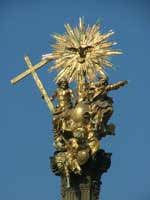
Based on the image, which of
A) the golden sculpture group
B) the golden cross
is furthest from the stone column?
the golden cross

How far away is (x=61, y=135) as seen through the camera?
68.1 meters

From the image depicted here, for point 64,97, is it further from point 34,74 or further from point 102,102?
point 34,74

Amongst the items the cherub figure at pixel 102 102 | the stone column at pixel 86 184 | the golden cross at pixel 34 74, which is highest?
the golden cross at pixel 34 74

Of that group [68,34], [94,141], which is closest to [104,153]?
[94,141]

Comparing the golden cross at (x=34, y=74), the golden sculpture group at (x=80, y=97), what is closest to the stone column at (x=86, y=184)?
the golden sculpture group at (x=80, y=97)

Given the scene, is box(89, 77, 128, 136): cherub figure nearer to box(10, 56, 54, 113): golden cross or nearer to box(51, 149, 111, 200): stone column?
box(51, 149, 111, 200): stone column

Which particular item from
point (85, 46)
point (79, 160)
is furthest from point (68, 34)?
point (79, 160)

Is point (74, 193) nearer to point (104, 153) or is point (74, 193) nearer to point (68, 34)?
point (104, 153)

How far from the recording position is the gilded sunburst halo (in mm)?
68312

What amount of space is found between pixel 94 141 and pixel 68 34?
442 centimetres

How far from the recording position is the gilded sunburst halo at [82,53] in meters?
68.3

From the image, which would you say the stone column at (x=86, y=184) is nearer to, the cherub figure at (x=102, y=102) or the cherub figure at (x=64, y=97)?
the cherub figure at (x=102, y=102)

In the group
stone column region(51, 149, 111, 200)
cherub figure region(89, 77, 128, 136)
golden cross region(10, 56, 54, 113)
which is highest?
golden cross region(10, 56, 54, 113)

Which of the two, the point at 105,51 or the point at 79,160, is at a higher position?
the point at 105,51
